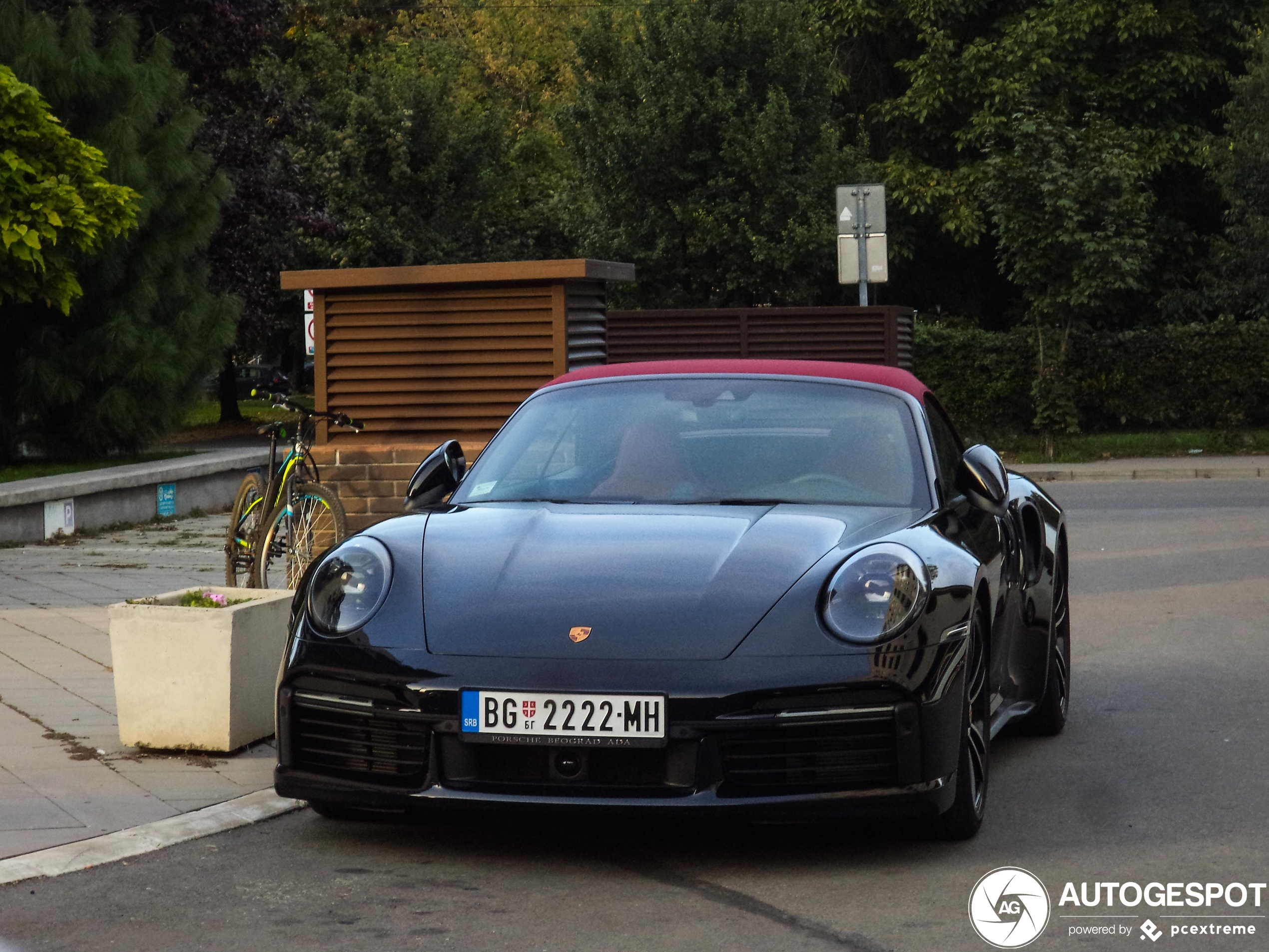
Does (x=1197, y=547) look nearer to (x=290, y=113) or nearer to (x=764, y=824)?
(x=764, y=824)

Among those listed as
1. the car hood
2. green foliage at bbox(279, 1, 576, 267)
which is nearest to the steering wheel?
the car hood

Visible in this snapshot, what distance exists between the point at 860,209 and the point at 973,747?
698 inches

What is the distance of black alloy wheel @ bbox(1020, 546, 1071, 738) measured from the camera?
264 inches

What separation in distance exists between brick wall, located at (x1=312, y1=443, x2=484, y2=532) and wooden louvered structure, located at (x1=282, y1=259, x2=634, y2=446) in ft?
0.33

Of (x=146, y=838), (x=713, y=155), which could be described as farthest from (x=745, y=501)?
(x=713, y=155)

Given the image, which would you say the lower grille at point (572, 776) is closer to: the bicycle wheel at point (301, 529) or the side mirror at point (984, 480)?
the side mirror at point (984, 480)

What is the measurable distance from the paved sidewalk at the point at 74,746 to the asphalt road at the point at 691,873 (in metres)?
0.38

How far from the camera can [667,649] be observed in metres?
4.69

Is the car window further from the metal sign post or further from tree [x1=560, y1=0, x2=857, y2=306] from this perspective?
tree [x1=560, y1=0, x2=857, y2=306]

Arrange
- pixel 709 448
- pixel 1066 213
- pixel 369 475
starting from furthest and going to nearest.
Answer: pixel 1066 213, pixel 369 475, pixel 709 448

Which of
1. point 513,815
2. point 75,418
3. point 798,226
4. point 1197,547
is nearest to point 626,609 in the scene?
point 513,815

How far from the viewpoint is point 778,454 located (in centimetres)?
584

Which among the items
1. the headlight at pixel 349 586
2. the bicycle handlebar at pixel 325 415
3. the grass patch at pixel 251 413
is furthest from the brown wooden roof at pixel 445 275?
the grass patch at pixel 251 413
